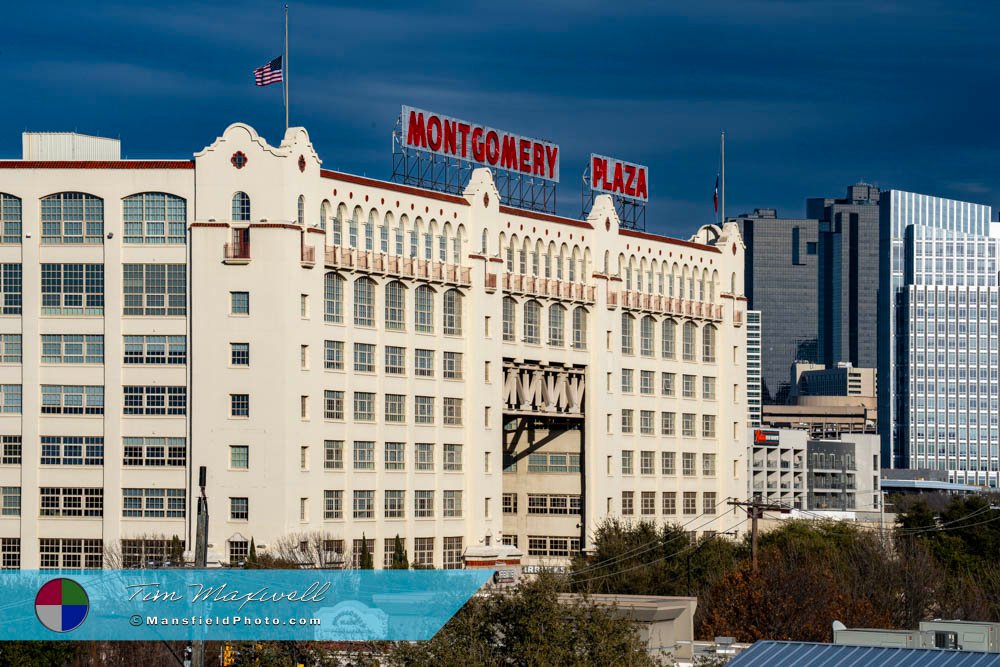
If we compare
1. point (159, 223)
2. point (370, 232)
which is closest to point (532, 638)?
point (159, 223)

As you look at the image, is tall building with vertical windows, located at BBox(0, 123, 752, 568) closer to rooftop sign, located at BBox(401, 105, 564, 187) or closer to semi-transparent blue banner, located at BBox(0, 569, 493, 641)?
rooftop sign, located at BBox(401, 105, 564, 187)

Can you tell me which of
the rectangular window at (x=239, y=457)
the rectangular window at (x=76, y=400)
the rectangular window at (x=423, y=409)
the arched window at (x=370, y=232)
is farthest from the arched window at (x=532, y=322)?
the rectangular window at (x=76, y=400)

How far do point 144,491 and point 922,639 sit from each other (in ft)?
246

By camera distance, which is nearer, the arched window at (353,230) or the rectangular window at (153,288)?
the rectangular window at (153,288)

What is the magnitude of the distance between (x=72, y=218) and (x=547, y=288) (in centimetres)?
4504

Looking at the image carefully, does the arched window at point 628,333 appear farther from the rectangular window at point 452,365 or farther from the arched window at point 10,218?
the arched window at point 10,218

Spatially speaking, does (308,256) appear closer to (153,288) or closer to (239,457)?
(153,288)

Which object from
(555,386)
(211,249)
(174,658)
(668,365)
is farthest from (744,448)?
(174,658)

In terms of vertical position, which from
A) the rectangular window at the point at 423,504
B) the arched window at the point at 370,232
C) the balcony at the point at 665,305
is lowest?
the rectangular window at the point at 423,504

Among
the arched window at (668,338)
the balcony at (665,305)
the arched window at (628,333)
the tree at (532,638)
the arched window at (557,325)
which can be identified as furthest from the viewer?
the arched window at (668,338)

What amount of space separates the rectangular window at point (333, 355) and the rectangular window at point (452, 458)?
15059 millimetres

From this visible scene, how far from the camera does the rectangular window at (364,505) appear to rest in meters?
148

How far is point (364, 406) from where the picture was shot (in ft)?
493

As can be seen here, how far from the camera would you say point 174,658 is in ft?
331
